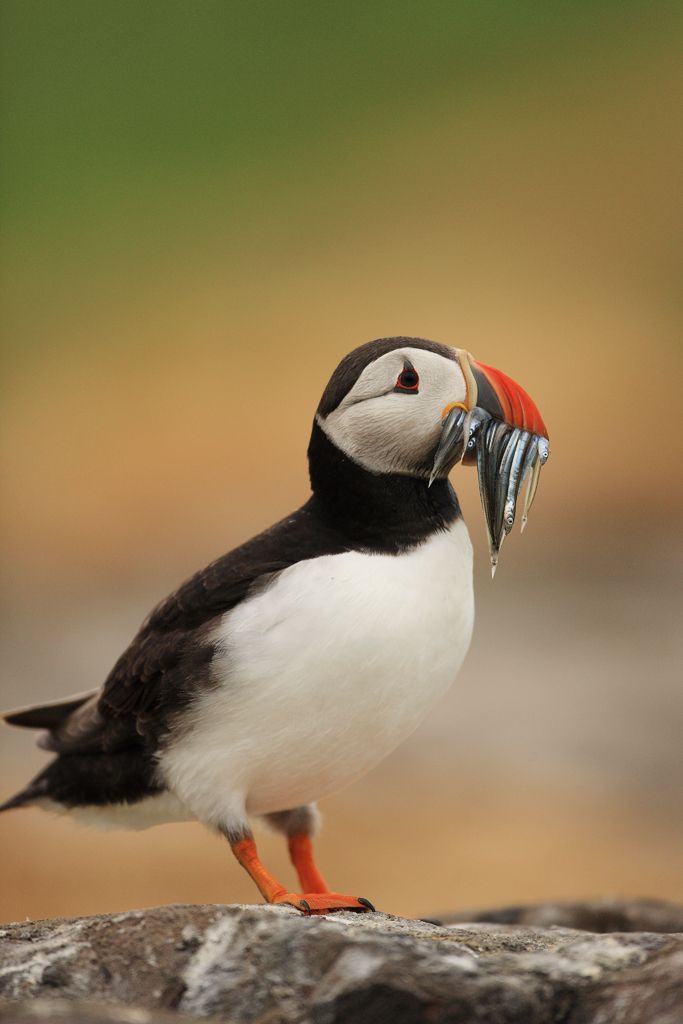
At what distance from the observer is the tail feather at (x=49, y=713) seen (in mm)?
3645

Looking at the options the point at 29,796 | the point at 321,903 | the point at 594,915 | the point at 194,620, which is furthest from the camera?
the point at 594,915

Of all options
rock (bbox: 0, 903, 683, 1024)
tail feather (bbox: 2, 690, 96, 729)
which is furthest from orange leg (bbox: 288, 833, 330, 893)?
rock (bbox: 0, 903, 683, 1024)

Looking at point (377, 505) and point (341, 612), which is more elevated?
point (377, 505)

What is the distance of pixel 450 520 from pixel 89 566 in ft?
19.1

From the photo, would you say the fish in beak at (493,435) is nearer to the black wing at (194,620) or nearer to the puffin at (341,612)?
the puffin at (341,612)

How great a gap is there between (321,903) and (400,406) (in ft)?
3.31

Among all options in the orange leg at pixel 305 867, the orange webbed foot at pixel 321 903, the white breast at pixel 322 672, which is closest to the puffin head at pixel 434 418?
the white breast at pixel 322 672

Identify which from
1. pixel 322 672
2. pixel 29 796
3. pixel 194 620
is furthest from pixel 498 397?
pixel 29 796

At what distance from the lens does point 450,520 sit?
3193 mm

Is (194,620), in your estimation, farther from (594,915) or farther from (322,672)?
(594,915)

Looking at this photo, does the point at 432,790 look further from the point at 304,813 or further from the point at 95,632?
the point at 304,813

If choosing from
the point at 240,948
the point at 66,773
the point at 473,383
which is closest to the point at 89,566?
the point at 66,773

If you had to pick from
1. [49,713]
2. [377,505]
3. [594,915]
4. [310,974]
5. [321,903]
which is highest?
[377,505]

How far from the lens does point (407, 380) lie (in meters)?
3.06
